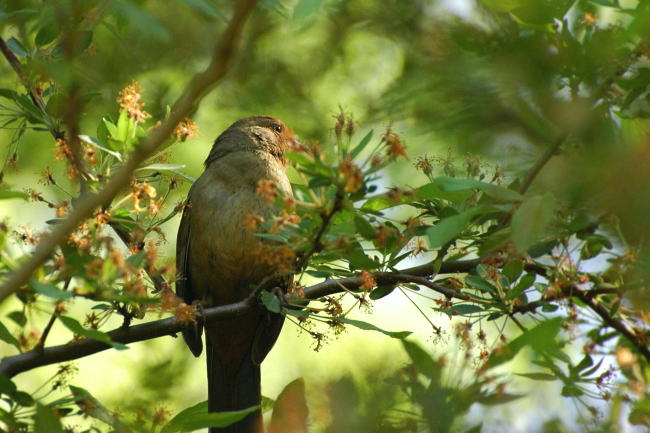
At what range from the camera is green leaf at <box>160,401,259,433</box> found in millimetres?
2666

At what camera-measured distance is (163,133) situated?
6.39 ft

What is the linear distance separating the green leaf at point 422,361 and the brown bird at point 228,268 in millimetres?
1731

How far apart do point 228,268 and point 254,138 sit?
0.98 meters

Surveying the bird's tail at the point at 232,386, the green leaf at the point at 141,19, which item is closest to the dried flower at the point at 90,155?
the green leaf at the point at 141,19

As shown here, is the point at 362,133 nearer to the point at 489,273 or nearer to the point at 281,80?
the point at 281,80

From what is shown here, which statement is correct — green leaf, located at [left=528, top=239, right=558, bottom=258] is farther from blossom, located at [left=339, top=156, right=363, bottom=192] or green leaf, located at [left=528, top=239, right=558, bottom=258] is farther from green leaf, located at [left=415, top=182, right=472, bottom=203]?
blossom, located at [left=339, top=156, right=363, bottom=192]

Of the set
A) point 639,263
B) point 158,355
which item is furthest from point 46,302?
point 158,355

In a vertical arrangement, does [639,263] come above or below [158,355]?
below

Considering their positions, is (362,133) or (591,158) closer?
(591,158)

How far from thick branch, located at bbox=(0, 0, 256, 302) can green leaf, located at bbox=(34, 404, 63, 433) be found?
20.8 inches

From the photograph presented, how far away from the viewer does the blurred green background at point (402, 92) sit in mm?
2717

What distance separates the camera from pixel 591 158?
2539 mm

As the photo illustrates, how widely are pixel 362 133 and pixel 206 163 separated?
1.08m

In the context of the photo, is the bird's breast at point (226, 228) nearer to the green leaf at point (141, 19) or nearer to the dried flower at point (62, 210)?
the dried flower at point (62, 210)
